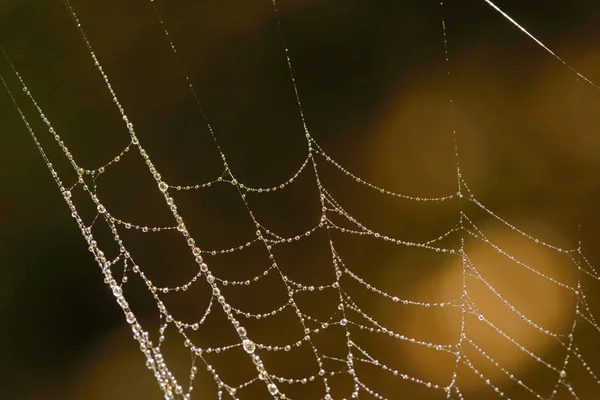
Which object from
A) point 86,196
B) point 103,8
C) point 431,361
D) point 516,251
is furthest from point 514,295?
point 103,8

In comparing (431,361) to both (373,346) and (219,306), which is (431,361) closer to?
(373,346)

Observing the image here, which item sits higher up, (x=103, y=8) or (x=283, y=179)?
(x=103, y=8)

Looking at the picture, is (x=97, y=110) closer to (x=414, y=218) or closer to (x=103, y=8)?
(x=103, y=8)

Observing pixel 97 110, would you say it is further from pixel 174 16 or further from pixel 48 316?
pixel 48 316

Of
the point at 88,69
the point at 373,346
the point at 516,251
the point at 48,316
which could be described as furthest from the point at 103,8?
the point at 516,251

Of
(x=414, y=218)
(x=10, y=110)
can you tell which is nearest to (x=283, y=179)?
(x=414, y=218)

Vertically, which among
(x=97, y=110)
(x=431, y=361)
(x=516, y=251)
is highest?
(x=97, y=110)

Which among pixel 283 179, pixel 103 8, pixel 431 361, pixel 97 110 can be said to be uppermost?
pixel 103 8

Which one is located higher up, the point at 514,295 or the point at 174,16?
the point at 174,16

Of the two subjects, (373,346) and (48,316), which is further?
(48,316)
